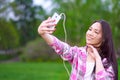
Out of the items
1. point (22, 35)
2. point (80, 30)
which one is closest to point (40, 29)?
point (80, 30)

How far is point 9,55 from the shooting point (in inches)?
1997

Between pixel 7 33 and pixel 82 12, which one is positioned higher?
pixel 82 12

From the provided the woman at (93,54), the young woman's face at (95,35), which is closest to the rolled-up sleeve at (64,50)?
the woman at (93,54)

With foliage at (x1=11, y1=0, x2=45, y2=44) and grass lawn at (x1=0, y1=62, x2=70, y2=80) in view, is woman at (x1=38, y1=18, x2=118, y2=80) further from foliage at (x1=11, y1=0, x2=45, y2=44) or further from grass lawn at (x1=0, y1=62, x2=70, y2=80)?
foliage at (x1=11, y1=0, x2=45, y2=44)

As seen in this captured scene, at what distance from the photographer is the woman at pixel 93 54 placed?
3.82 metres

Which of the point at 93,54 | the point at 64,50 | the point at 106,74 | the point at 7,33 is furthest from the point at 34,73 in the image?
the point at 106,74

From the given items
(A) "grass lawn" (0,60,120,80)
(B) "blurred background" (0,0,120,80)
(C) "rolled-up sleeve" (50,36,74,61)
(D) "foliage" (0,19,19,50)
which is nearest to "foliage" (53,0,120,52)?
(B) "blurred background" (0,0,120,80)

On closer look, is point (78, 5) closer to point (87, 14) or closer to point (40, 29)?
point (87, 14)

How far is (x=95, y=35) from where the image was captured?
12.9 feet

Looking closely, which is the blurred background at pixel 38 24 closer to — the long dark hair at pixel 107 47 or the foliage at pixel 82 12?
the foliage at pixel 82 12

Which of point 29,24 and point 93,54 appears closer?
point 93,54

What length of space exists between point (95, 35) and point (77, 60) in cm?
25

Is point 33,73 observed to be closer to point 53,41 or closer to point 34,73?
point 34,73

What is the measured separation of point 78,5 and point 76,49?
41057 millimetres
